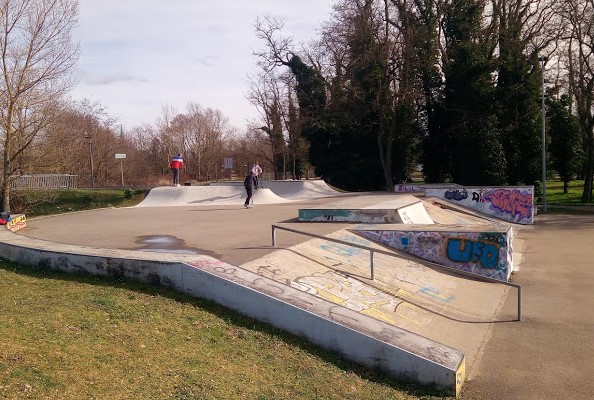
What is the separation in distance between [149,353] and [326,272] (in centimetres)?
479

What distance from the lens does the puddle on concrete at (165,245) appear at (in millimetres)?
9414

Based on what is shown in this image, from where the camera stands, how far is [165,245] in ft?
33.7

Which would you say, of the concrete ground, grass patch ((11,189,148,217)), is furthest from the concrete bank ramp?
grass patch ((11,189,148,217))

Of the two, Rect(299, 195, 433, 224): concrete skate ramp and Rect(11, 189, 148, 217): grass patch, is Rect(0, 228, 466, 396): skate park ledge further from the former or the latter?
Rect(11, 189, 148, 217): grass patch

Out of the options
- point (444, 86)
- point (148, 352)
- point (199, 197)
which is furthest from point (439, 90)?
point (148, 352)

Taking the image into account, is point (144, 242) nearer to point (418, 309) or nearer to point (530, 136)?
point (418, 309)

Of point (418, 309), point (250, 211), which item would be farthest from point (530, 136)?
point (418, 309)

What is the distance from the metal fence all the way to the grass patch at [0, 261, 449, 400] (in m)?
18.4

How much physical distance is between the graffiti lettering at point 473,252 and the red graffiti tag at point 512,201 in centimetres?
1347

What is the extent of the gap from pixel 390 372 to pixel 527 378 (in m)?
1.82

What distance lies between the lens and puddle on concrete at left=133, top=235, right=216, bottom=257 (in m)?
9.41

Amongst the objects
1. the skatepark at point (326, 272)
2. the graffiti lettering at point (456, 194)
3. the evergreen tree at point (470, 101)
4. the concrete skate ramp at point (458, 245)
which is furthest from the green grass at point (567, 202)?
the concrete skate ramp at point (458, 245)

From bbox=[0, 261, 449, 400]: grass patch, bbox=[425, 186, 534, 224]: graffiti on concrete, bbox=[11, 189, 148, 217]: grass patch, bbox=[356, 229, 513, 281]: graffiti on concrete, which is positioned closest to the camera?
bbox=[0, 261, 449, 400]: grass patch

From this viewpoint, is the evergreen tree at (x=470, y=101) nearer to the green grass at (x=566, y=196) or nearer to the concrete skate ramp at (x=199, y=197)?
the green grass at (x=566, y=196)
